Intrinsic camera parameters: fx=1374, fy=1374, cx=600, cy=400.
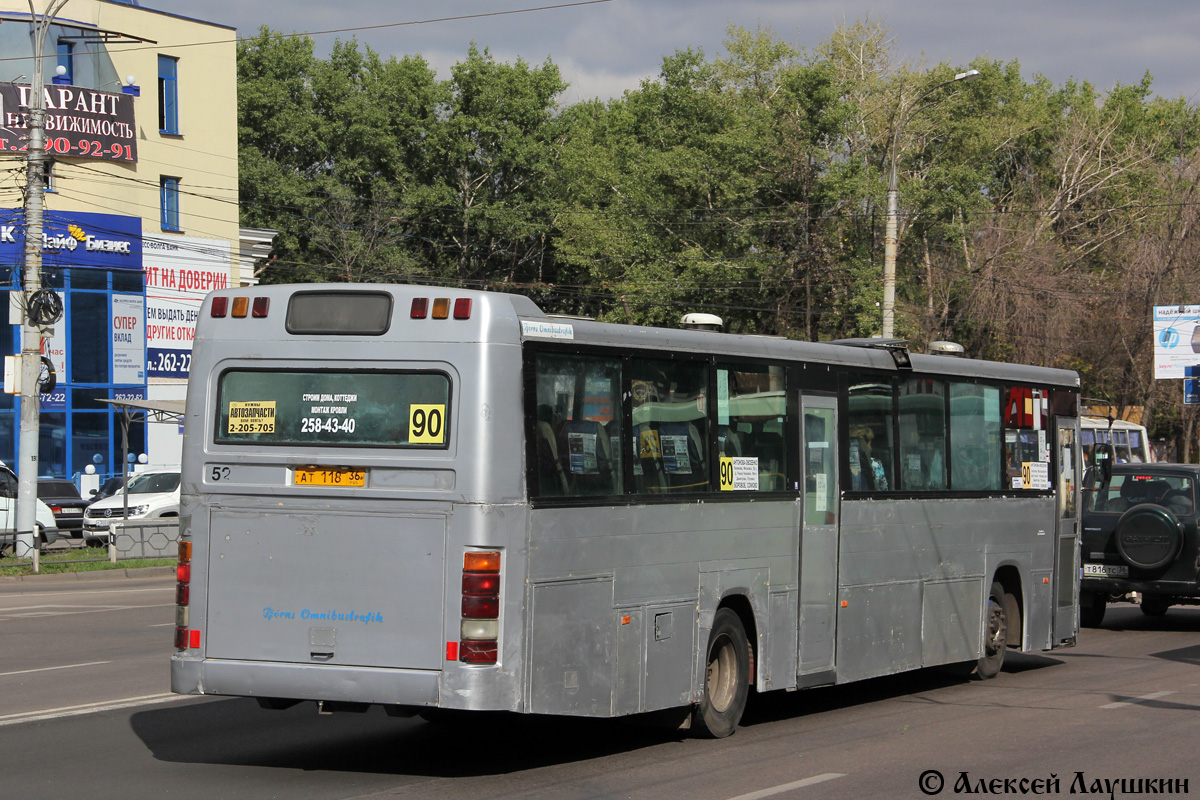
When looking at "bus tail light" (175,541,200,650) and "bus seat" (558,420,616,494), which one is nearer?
"bus tail light" (175,541,200,650)

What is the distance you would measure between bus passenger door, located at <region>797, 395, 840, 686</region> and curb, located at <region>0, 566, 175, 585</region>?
17049 mm

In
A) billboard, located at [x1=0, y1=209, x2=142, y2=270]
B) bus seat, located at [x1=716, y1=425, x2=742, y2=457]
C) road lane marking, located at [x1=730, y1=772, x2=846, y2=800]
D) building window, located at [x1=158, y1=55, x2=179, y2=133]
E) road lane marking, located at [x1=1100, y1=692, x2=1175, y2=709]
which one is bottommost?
road lane marking, located at [x1=1100, y1=692, x2=1175, y2=709]

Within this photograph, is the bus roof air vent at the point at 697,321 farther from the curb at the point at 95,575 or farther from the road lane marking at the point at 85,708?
the curb at the point at 95,575

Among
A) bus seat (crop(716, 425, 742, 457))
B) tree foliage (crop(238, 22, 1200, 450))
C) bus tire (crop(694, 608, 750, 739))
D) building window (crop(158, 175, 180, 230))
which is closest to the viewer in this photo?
bus tire (crop(694, 608, 750, 739))

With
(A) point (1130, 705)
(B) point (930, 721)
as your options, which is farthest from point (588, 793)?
(A) point (1130, 705)

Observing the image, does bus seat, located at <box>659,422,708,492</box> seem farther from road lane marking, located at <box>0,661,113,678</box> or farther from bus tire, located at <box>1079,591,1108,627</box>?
bus tire, located at <box>1079,591,1108,627</box>

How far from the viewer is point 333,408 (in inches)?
316

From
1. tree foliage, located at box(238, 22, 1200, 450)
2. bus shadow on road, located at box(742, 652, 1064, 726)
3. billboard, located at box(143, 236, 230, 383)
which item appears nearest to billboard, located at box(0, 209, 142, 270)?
billboard, located at box(143, 236, 230, 383)

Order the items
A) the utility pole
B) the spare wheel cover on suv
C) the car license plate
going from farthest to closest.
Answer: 1. the utility pole
2. the car license plate
3. the spare wheel cover on suv

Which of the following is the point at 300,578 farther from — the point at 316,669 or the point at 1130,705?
the point at 1130,705

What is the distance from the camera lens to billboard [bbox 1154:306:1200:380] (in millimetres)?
42281

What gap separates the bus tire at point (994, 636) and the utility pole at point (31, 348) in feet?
58.2

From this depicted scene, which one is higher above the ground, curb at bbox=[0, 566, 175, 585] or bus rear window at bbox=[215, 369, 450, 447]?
bus rear window at bbox=[215, 369, 450, 447]

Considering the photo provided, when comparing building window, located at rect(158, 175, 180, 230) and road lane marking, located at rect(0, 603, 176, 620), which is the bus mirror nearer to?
road lane marking, located at rect(0, 603, 176, 620)
